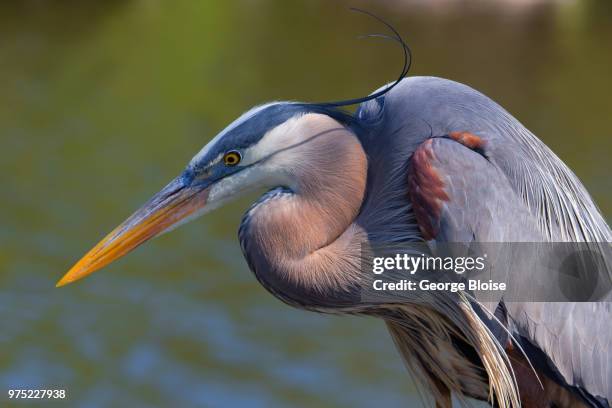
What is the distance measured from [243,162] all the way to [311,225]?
0.24m

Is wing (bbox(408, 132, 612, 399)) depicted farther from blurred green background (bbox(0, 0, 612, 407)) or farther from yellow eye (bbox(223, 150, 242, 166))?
blurred green background (bbox(0, 0, 612, 407))

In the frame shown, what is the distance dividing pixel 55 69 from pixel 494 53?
431 cm

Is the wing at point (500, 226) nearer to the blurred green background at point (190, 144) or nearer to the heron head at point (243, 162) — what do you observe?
the heron head at point (243, 162)

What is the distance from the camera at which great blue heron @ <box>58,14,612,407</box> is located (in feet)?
8.86

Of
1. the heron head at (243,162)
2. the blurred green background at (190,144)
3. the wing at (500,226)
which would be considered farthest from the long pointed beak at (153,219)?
the blurred green background at (190,144)

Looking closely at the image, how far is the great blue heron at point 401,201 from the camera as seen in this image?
2.70 metres

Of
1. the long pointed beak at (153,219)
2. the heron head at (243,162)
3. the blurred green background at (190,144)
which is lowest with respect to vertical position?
Answer: the blurred green background at (190,144)

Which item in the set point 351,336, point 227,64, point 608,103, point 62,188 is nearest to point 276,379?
point 351,336

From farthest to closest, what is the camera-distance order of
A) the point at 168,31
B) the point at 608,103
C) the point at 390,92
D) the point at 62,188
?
the point at 168,31 → the point at 608,103 → the point at 62,188 → the point at 390,92

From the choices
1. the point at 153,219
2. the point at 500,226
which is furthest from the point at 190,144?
the point at 500,226

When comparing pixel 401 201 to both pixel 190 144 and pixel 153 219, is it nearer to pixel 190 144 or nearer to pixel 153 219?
pixel 153 219

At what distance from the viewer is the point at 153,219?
2.87m

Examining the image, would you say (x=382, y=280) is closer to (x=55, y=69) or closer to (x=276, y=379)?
(x=276, y=379)

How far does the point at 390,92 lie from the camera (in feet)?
9.46
